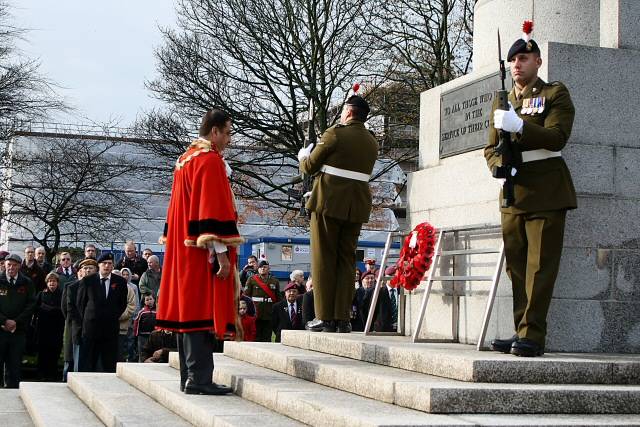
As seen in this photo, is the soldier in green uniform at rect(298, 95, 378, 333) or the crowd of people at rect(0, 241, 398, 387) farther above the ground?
the soldier in green uniform at rect(298, 95, 378, 333)

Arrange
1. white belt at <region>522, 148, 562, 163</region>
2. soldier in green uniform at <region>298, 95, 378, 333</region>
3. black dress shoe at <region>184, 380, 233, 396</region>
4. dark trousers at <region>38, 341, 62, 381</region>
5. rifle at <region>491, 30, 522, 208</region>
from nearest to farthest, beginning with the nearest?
rifle at <region>491, 30, 522, 208</region>, white belt at <region>522, 148, 562, 163</region>, black dress shoe at <region>184, 380, 233, 396</region>, soldier in green uniform at <region>298, 95, 378, 333</region>, dark trousers at <region>38, 341, 62, 381</region>

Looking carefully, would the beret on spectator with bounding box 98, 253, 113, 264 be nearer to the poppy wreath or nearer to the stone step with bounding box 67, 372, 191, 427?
the stone step with bounding box 67, 372, 191, 427

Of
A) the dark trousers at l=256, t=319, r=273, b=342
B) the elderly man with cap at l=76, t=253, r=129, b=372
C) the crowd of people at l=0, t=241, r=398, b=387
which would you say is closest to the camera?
the elderly man with cap at l=76, t=253, r=129, b=372

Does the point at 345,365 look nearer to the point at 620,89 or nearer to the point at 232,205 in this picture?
the point at 232,205

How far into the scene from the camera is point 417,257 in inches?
346

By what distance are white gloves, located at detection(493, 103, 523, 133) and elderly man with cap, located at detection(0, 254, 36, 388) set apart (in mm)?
9574

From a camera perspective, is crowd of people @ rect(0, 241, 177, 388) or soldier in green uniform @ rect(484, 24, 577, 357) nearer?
soldier in green uniform @ rect(484, 24, 577, 357)

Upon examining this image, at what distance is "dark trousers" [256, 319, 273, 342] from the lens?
16969mm

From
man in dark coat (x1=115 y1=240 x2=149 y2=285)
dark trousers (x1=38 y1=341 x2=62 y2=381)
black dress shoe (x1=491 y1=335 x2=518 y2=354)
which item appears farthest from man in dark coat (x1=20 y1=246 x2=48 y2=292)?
black dress shoe (x1=491 y1=335 x2=518 y2=354)

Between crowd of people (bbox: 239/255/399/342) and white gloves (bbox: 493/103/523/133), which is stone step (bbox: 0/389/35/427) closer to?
white gloves (bbox: 493/103/523/133)

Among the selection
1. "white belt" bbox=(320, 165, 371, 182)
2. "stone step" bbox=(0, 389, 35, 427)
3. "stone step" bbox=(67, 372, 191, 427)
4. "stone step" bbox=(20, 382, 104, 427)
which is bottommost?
"stone step" bbox=(0, 389, 35, 427)

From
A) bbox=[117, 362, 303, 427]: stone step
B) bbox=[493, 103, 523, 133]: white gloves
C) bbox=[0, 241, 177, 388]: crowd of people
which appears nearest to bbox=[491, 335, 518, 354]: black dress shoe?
bbox=[493, 103, 523, 133]: white gloves

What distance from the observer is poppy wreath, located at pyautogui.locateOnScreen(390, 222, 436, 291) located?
28.7 ft

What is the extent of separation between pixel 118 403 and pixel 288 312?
28.1 ft
